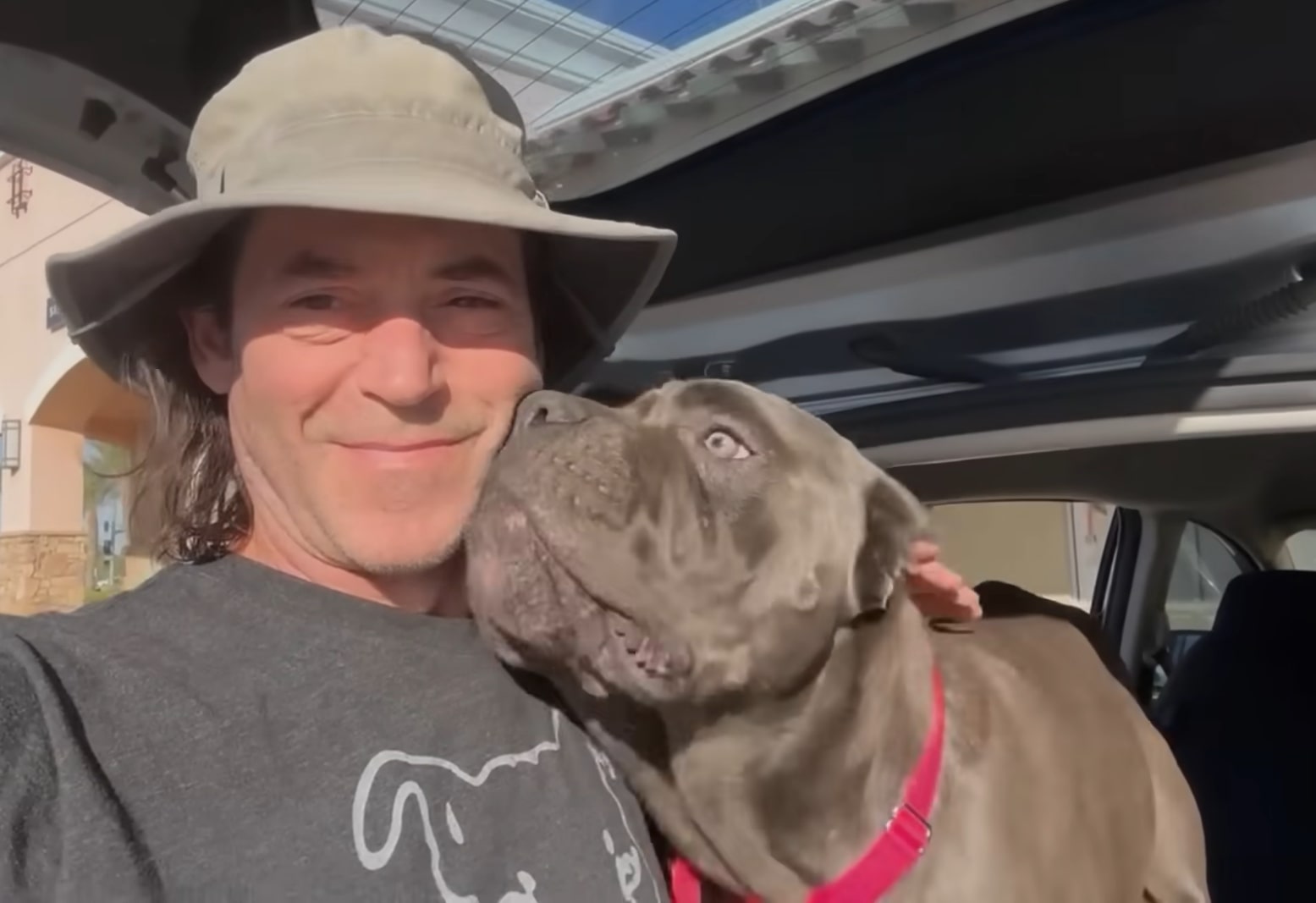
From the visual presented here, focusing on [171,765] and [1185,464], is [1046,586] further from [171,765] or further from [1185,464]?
[171,765]

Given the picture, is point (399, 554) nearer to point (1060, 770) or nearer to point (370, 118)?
point (370, 118)

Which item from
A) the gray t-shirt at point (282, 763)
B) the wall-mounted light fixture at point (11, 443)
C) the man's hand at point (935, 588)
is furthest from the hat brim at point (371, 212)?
the wall-mounted light fixture at point (11, 443)

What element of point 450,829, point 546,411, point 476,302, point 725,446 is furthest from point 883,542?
point 450,829

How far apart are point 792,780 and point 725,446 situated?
38cm

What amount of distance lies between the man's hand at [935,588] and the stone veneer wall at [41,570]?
9324mm

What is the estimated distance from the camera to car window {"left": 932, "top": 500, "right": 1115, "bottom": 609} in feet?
11.7

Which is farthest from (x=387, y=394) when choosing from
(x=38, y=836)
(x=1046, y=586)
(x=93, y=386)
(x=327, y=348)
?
(x=93, y=386)

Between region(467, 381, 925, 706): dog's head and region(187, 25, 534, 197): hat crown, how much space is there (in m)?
0.28

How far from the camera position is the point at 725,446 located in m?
1.51

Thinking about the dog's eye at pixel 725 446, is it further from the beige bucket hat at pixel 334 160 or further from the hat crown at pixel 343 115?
the hat crown at pixel 343 115

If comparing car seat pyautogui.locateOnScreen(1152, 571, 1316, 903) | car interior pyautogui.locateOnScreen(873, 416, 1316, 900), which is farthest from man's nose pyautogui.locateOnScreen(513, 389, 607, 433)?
car seat pyautogui.locateOnScreen(1152, 571, 1316, 903)

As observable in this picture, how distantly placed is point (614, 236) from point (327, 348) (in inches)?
13.4

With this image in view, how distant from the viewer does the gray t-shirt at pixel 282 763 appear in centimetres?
93

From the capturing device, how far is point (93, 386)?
9008mm
